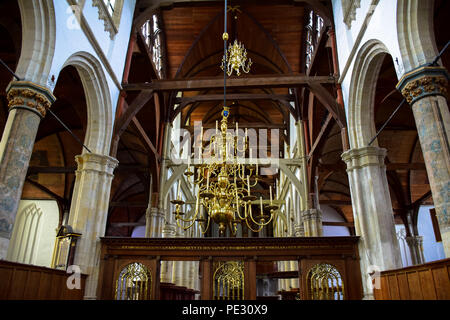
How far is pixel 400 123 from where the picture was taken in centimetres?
1441

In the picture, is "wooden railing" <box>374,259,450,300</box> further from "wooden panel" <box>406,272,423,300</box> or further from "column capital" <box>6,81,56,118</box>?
"column capital" <box>6,81,56,118</box>

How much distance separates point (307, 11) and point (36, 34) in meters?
10.7

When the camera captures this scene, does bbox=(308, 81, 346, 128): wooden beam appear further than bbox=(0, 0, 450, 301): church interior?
Yes

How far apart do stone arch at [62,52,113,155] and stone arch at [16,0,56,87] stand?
2.13 metres

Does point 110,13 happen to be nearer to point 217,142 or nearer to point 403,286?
point 217,142

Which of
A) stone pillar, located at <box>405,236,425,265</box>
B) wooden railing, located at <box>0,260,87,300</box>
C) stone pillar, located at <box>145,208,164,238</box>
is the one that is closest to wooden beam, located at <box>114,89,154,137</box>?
wooden railing, located at <box>0,260,87,300</box>

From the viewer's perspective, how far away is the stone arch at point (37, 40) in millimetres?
6371

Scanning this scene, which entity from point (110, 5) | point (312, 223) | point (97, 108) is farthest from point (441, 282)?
point (110, 5)

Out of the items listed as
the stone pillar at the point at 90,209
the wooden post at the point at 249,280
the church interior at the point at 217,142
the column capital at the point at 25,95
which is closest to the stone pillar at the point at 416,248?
the church interior at the point at 217,142

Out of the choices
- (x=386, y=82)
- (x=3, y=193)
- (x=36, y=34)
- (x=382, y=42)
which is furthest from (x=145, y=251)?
(x=386, y=82)

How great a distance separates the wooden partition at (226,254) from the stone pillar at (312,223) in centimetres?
485

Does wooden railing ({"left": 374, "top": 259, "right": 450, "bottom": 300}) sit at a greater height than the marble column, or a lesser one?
lesser

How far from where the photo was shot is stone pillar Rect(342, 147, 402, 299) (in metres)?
7.42

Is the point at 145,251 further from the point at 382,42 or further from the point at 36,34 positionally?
the point at 382,42
